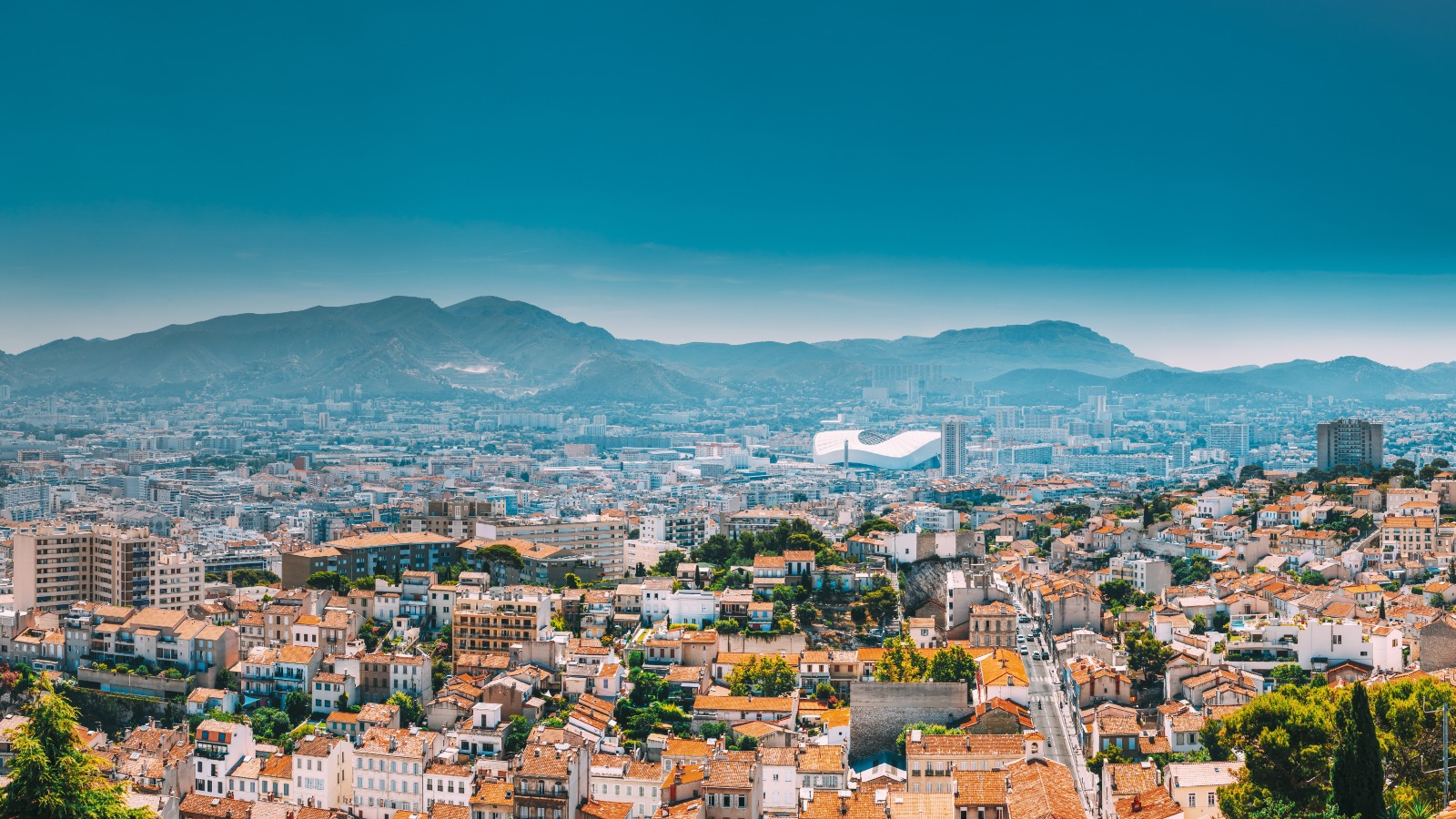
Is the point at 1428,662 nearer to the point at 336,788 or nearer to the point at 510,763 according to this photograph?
the point at 510,763

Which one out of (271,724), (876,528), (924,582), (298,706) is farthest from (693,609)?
(876,528)

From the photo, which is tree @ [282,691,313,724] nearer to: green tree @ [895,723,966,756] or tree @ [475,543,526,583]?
tree @ [475,543,526,583]

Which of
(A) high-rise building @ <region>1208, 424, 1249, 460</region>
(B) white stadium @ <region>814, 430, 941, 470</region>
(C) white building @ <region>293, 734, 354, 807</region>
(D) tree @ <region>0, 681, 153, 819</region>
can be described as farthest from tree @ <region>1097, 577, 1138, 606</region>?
(A) high-rise building @ <region>1208, 424, 1249, 460</region>

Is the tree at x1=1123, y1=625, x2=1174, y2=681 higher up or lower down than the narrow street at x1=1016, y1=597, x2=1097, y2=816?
higher up

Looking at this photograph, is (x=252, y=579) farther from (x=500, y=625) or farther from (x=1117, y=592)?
(x=1117, y=592)

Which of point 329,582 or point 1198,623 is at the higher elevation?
point 329,582
